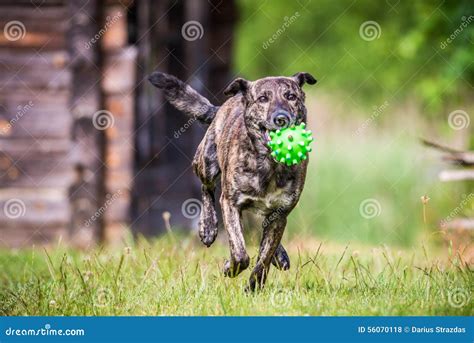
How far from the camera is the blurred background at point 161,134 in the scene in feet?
31.1

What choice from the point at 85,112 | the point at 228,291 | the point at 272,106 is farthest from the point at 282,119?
the point at 85,112

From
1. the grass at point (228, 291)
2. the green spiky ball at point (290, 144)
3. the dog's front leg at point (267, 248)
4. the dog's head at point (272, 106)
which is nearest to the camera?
the green spiky ball at point (290, 144)

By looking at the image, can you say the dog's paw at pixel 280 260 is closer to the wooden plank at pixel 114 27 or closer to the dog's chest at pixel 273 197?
the dog's chest at pixel 273 197

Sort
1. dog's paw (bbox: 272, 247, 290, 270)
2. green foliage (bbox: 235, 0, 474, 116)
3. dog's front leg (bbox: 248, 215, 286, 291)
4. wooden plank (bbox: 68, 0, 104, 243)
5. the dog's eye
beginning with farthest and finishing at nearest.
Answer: green foliage (bbox: 235, 0, 474, 116), wooden plank (bbox: 68, 0, 104, 243), dog's paw (bbox: 272, 247, 290, 270), dog's front leg (bbox: 248, 215, 286, 291), the dog's eye

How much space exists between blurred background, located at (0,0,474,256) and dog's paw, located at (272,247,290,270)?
4.02 feet

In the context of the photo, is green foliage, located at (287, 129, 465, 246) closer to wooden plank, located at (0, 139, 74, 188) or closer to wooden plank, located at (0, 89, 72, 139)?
wooden plank, located at (0, 139, 74, 188)

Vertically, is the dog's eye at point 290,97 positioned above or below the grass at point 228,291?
above

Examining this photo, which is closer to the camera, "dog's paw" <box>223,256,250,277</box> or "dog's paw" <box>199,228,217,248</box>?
"dog's paw" <box>223,256,250,277</box>

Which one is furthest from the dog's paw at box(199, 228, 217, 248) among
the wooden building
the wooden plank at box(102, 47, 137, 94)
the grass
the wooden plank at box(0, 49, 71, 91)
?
the wooden plank at box(0, 49, 71, 91)

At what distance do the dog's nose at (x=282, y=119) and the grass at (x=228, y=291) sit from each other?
1088mm

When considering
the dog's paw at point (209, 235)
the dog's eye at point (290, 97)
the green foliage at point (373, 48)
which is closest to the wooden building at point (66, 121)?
the green foliage at point (373, 48)

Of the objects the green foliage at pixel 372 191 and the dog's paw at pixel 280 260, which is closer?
the dog's paw at pixel 280 260

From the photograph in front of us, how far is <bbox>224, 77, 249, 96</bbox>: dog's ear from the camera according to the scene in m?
5.63

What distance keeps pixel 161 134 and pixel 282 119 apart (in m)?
6.23
